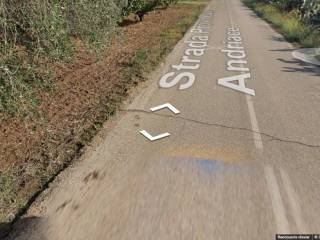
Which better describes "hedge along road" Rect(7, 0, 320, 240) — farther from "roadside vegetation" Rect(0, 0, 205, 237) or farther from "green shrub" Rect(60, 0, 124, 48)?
"green shrub" Rect(60, 0, 124, 48)

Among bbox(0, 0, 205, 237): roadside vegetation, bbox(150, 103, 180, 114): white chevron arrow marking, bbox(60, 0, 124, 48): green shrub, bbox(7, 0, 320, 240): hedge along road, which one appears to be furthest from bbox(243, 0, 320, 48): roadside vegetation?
bbox(60, 0, 124, 48): green shrub

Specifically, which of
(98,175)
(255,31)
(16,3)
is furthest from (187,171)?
(255,31)

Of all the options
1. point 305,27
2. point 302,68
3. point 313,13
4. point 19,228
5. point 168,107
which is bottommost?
point 305,27

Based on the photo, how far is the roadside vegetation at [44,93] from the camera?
170 inches

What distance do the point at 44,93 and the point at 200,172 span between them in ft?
15.8

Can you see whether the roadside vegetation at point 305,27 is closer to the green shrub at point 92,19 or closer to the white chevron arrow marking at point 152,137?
→ the white chevron arrow marking at point 152,137

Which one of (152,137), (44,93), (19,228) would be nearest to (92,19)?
(152,137)

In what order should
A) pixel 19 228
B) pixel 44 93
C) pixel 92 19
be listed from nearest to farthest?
pixel 19 228
pixel 92 19
pixel 44 93

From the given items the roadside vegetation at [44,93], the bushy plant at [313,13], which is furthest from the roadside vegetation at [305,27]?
the roadside vegetation at [44,93]

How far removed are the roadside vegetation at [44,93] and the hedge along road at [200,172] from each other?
53 cm

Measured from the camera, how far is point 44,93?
26.5 ft

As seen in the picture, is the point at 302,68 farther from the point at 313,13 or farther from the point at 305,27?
the point at 313,13

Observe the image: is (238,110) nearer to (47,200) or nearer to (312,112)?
(312,112)

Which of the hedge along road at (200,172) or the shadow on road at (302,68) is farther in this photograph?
the shadow on road at (302,68)
